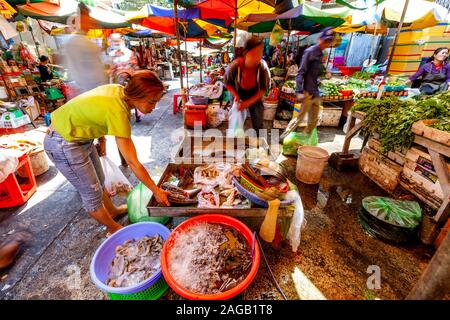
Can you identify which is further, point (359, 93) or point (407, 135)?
point (359, 93)

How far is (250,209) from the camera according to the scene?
243 centimetres

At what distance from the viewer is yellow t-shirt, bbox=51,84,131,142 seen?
1922mm

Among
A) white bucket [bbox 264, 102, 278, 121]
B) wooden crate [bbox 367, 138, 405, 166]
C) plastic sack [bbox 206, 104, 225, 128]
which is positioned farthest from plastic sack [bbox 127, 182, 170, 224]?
white bucket [bbox 264, 102, 278, 121]

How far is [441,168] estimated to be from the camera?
285cm

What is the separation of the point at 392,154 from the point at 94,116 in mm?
4633

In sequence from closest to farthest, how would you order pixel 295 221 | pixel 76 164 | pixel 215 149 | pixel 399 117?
pixel 76 164 → pixel 295 221 → pixel 399 117 → pixel 215 149

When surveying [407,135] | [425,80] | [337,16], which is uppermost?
[337,16]

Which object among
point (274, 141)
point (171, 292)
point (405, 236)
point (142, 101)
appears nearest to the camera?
point (142, 101)

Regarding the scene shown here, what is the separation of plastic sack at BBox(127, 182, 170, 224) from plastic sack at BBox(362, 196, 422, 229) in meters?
2.90

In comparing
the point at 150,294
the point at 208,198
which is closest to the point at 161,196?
the point at 208,198

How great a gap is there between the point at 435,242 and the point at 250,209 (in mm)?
2532

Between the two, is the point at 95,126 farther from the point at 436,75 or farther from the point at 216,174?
the point at 436,75
